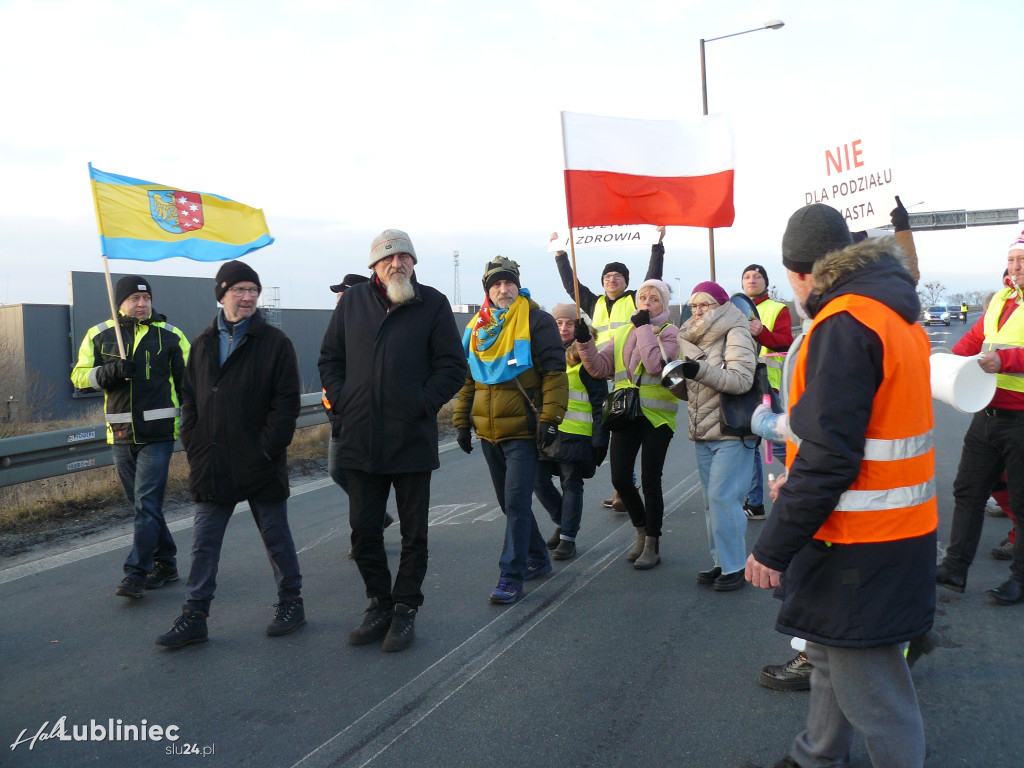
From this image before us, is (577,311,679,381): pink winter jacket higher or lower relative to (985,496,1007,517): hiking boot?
higher

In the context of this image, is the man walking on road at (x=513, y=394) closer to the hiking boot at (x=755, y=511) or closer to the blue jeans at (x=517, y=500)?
the blue jeans at (x=517, y=500)

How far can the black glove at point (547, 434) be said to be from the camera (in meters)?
5.27

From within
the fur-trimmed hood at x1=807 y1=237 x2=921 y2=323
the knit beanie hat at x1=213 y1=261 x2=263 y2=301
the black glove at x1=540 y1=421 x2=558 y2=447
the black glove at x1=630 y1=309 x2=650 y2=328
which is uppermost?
the knit beanie hat at x1=213 y1=261 x2=263 y2=301

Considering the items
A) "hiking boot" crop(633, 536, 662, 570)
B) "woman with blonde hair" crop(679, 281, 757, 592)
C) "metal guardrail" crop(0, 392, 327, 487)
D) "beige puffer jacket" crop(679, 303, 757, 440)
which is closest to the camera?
"beige puffer jacket" crop(679, 303, 757, 440)

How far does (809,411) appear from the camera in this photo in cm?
251

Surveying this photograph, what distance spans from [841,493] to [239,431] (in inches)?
135

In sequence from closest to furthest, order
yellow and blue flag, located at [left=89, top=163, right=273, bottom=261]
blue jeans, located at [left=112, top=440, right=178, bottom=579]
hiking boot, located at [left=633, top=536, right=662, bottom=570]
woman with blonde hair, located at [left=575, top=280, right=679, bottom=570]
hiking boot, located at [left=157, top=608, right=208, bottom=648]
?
hiking boot, located at [left=157, top=608, right=208, bottom=648], blue jeans, located at [left=112, top=440, right=178, bottom=579], woman with blonde hair, located at [left=575, top=280, right=679, bottom=570], hiking boot, located at [left=633, top=536, right=662, bottom=570], yellow and blue flag, located at [left=89, top=163, right=273, bottom=261]

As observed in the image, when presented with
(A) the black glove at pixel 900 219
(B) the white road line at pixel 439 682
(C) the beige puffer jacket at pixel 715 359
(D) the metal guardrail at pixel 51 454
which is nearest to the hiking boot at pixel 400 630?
(B) the white road line at pixel 439 682

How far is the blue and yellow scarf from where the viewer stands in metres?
5.33

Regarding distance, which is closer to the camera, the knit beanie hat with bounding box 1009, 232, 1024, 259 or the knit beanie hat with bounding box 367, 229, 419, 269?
the knit beanie hat with bounding box 367, 229, 419, 269

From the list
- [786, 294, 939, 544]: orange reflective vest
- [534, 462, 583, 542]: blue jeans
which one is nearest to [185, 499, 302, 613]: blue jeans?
[534, 462, 583, 542]: blue jeans

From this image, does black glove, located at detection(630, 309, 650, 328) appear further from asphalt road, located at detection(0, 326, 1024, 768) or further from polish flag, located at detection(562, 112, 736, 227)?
asphalt road, located at detection(0, 326, 1024, 768)

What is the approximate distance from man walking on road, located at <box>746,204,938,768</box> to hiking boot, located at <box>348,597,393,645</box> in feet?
8.54

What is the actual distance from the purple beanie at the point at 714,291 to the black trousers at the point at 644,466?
0.99 metres
